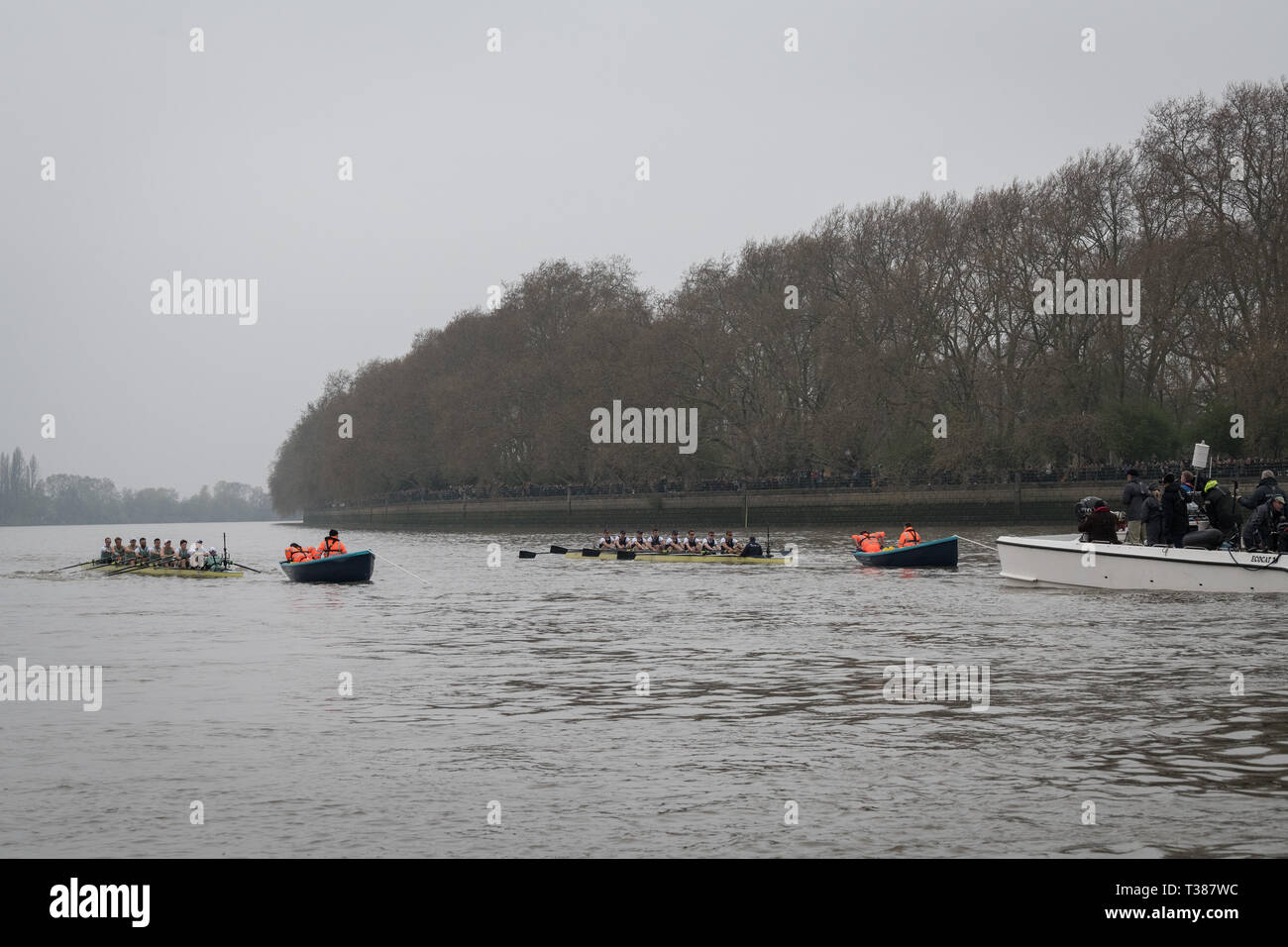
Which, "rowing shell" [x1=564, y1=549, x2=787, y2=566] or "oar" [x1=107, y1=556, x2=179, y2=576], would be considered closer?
"rowing shell" [x1=564, y1=549, x2=787, y2=566]

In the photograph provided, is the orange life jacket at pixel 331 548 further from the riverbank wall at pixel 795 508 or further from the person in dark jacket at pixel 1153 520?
the riverbank wall at pixel 795 508

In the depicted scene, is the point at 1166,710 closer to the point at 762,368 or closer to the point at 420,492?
the point at 762,368

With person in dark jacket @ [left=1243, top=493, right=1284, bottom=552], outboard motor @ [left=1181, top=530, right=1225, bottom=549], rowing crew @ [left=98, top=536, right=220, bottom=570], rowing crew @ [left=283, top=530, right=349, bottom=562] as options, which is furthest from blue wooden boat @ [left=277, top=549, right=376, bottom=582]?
person in dark jacket @ [left=1243, top=493, right=1284, bottom=552]

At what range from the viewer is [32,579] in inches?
2140

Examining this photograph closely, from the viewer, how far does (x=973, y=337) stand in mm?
81438

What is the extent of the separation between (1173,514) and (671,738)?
18.5 m

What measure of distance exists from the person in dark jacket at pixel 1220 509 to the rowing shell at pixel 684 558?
20.4 metres

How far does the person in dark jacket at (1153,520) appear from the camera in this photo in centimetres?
3031

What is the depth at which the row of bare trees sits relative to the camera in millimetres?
68125

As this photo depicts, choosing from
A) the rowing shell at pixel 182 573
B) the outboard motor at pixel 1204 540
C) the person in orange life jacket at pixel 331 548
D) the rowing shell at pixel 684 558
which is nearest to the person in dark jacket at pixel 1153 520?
the outboard motor at pixel 1204 540

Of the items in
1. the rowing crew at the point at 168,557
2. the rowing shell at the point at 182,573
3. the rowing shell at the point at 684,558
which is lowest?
the rowing shell at the point at 182,573

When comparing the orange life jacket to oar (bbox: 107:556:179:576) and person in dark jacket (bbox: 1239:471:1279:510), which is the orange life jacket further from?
person in dark jacket (bbox: 1239:471:1279:510)

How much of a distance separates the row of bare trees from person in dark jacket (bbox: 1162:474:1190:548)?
37344 mm
